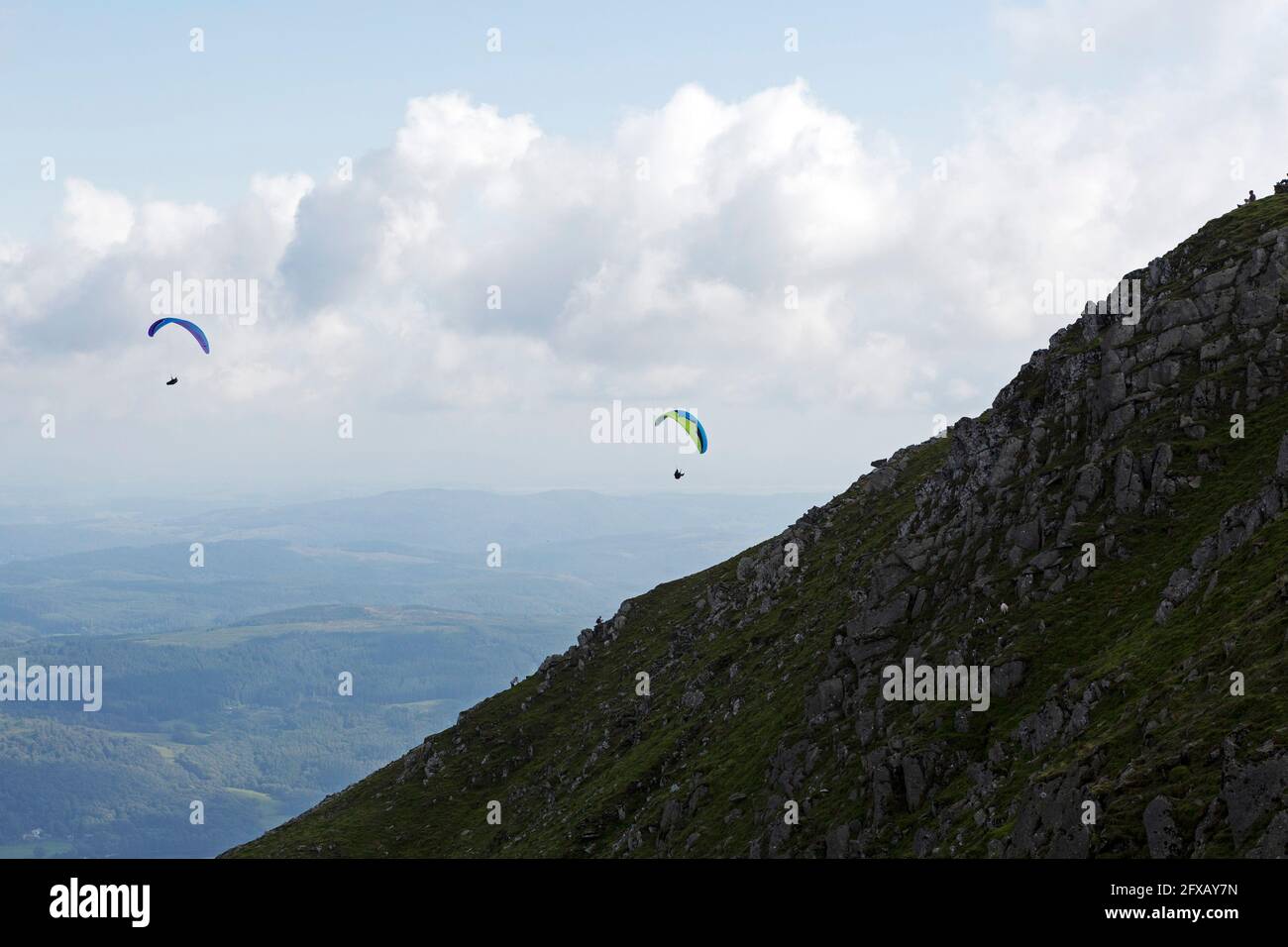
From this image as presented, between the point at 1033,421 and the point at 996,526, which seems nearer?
the point at 996,526

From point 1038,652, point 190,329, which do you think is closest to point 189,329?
point 190,329

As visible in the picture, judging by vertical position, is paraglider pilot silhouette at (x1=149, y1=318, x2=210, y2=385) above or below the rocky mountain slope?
above
